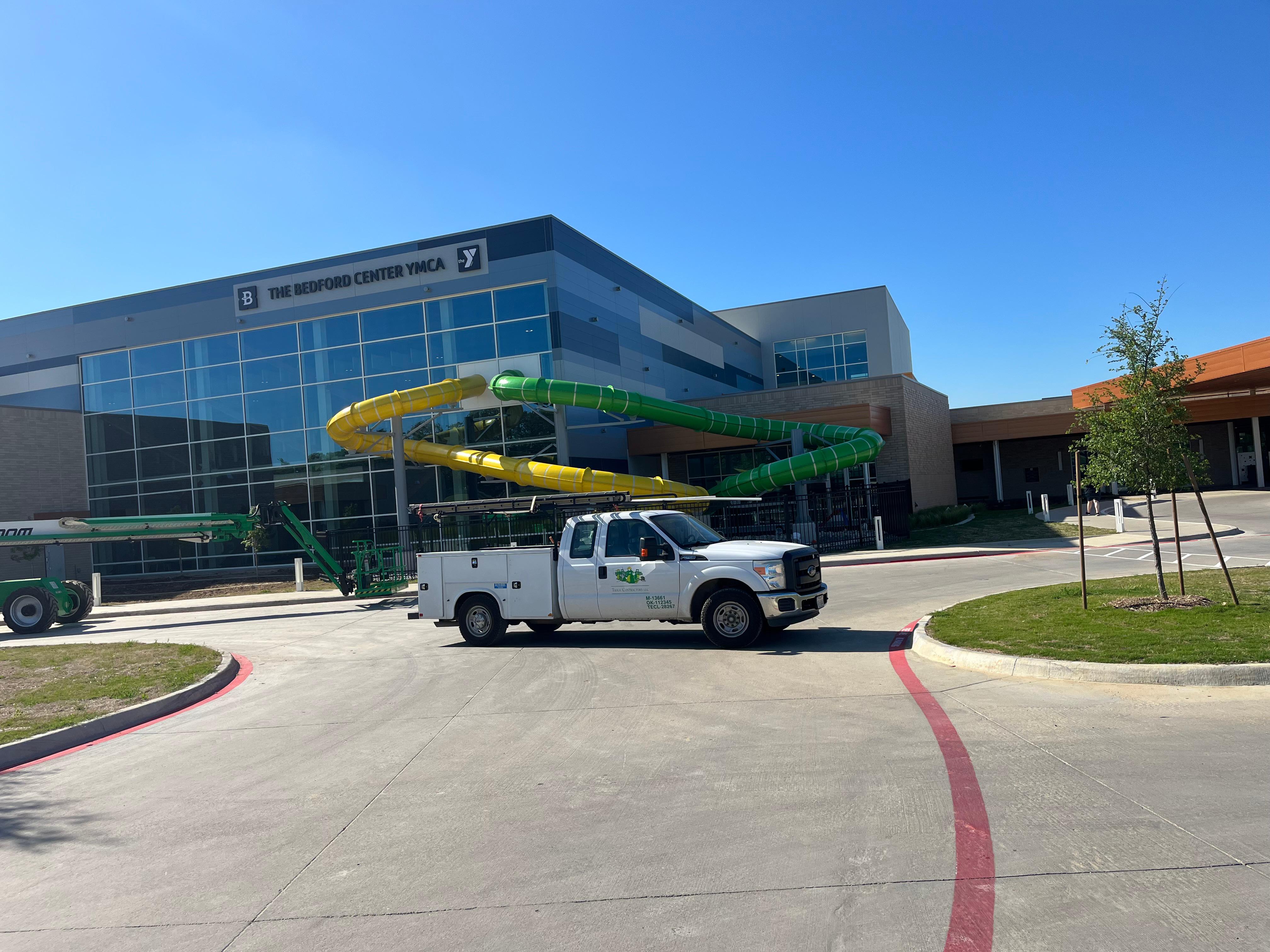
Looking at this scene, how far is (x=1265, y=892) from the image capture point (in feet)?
13.2

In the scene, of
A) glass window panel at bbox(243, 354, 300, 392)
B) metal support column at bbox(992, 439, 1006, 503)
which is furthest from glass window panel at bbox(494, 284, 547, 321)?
metal support column at bbox(992, 439, 1006, 503)

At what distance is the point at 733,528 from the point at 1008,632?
59.2 feet

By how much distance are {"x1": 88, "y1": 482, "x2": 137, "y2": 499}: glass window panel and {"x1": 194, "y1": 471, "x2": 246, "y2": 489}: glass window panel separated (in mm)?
3670

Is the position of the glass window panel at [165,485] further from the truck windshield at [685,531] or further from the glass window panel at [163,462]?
the truck windshield at [685,531]

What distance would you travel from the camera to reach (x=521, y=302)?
33.6 metres

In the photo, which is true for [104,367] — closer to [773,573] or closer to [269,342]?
[269,342]

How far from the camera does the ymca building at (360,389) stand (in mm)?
33906

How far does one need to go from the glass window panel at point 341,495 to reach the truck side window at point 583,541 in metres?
24.1

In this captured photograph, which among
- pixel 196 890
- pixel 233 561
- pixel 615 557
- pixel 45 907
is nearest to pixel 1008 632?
pixel 615 557

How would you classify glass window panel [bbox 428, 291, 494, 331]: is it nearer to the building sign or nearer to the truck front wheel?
the building sign

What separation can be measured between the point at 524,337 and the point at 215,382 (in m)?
14.7

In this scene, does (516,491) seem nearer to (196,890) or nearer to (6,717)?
(6,717)

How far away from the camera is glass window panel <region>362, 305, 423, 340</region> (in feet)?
115

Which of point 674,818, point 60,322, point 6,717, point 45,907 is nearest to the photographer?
point 45,907
